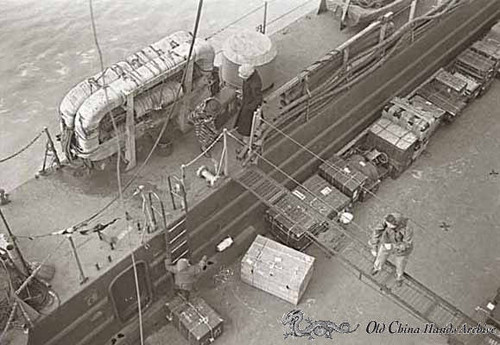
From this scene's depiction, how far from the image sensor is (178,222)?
9.49 metres

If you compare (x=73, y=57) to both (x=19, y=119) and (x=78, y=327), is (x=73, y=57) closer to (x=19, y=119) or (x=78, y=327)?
(x=19, y=119)

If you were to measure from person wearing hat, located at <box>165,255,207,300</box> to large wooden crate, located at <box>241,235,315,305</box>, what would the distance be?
0.86 m

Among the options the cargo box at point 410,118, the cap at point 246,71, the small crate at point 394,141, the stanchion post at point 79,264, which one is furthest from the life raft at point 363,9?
the stanchion post at point 79,264

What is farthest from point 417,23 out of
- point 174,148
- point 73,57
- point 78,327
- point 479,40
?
point 78,327

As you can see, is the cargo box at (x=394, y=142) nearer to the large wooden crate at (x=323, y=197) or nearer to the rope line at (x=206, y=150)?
the large wooden crate at (x=323, y=197)

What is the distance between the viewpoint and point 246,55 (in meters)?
10.5

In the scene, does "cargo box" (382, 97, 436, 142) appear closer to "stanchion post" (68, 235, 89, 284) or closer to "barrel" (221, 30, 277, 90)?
"barrel" (221, 30, 277, 90)

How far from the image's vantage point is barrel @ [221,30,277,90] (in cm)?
1049

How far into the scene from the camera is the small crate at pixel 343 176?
1124cm

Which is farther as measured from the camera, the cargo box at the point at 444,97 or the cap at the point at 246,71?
the cargo box at the point at 444,97

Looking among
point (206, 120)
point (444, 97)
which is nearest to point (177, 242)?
point (206, 120)

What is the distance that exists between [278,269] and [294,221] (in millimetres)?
838

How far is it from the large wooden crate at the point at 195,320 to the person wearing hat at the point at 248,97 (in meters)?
2.74

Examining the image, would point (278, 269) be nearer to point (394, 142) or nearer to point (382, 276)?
point (382, 276)
